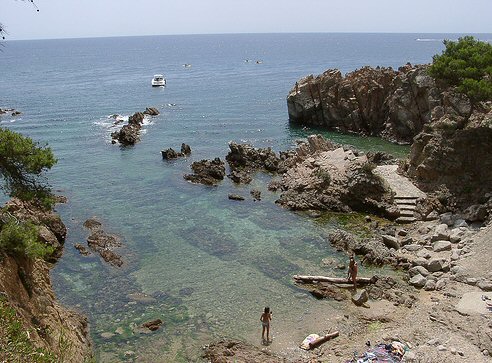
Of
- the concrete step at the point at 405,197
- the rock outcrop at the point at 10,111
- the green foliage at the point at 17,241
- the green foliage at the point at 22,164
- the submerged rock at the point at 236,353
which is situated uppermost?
the green foliage at the point at 22,164

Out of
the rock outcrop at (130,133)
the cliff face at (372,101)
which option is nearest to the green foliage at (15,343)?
the rock outcrop at (130,133)

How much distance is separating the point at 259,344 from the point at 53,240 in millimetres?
16941

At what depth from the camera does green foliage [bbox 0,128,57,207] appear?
18.8 meters

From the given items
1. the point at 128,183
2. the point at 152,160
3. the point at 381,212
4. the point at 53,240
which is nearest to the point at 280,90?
the point at 152,160

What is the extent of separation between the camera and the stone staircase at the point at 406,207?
36.3 metres

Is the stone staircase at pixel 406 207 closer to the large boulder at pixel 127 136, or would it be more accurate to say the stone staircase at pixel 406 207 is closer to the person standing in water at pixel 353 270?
the person standing in water at pixel 353 270

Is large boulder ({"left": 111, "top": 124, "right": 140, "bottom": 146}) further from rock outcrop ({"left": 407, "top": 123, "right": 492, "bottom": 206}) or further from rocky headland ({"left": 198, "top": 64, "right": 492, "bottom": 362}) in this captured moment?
rock outcrop ({"left": 407, "top": 123, "right": 492, "bottom": 206})

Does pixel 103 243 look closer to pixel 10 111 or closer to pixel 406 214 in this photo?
pixel 406 214

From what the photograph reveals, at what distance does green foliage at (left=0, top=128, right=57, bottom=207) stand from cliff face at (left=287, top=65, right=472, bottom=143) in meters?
46.8

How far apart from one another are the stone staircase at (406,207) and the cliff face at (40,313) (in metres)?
24.0

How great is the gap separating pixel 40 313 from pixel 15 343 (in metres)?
4.76

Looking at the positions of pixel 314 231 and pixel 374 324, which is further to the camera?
pixel 314 231

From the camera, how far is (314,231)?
3550 centimetres

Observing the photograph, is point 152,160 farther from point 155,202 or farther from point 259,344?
point 259,344
